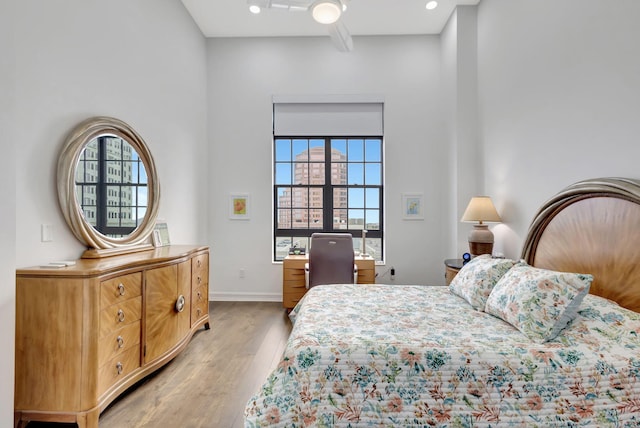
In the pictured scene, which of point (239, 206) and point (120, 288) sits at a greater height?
point (239, 206)

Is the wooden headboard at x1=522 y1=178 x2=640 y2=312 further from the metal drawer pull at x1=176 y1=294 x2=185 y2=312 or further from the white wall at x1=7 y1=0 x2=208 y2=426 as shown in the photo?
the white wall at x1=7 y1=0 x2=208 y2=426

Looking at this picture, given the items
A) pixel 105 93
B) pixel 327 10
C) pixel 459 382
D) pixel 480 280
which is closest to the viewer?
pixel 459 382

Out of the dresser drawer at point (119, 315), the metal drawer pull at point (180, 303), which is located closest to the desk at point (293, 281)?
the metal drawer pull at point (180, 303)

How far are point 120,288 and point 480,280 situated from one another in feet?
7.60

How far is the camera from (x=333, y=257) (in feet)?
11.0

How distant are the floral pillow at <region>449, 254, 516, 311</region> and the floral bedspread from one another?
0.59 m

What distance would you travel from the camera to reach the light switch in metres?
1.97

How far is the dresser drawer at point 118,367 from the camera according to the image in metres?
1.87

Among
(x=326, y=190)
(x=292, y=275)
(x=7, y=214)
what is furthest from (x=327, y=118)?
(x=7, y=214)

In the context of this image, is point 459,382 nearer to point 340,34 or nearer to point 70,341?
point 70,341

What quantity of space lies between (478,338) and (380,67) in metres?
3.77

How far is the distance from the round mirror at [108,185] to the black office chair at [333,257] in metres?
1.58

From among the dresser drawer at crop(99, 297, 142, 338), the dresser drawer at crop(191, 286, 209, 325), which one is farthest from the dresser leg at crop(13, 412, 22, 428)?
the dresser drawer at crop(191, 286, 209, 325)

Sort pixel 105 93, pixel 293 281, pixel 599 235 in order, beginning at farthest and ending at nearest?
1. pixel 293 281
2. pixel 105 93
3. pixel 599 235
